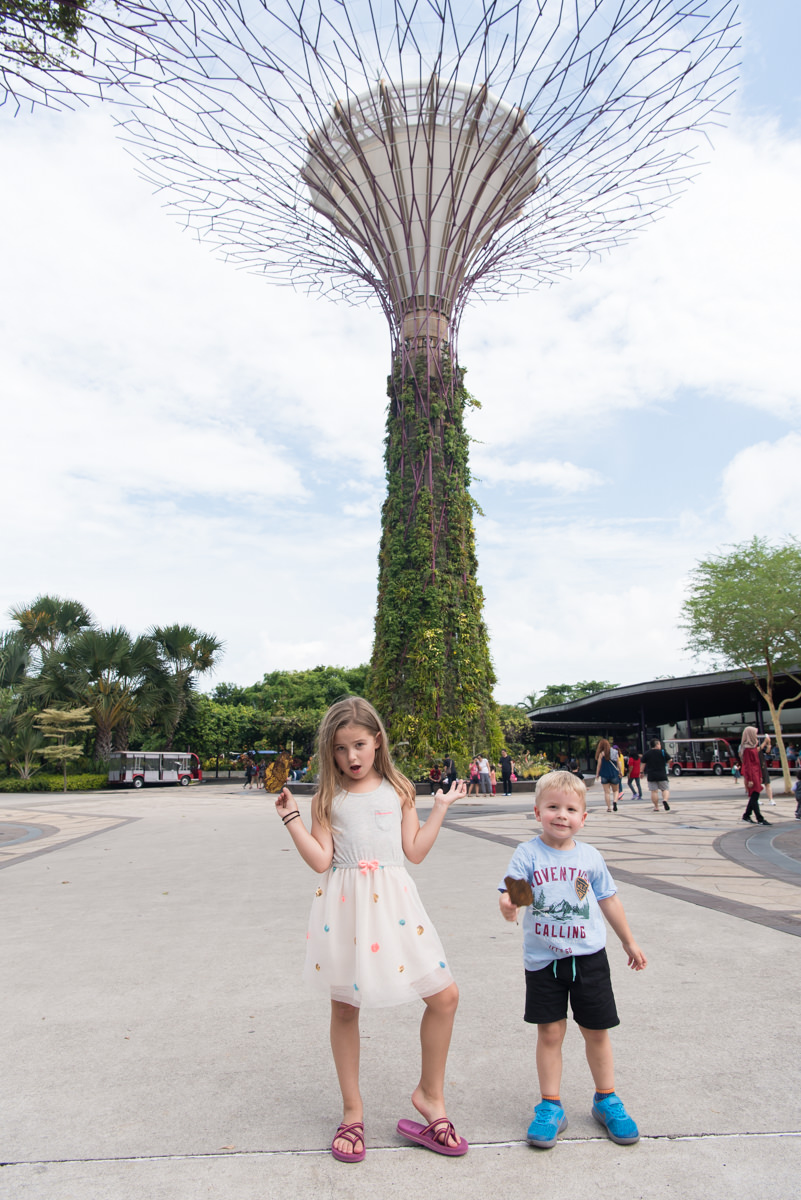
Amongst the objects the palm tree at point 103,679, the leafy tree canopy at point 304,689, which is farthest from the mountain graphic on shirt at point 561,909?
the leafy tree canopy at point 304,689

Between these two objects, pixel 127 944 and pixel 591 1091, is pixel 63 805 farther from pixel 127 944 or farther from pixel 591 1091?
pixel 591 1091

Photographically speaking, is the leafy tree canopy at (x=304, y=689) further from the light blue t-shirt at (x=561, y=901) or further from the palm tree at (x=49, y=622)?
the light blue t-shirt at (x=561, y=901)

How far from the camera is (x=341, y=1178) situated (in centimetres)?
216

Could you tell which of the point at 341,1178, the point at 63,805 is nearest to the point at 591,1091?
the point at 341,1178

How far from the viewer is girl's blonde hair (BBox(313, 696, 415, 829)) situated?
2.64 metres

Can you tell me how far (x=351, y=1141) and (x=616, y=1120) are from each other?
0.76m

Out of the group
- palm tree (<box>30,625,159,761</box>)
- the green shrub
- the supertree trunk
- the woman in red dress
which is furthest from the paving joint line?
palm tree (<box>30,625,159,761</box>)

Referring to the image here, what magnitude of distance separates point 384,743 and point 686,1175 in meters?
1.42

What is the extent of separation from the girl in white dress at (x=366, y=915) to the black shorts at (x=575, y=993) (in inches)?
10.3

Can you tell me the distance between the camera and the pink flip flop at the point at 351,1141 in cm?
225

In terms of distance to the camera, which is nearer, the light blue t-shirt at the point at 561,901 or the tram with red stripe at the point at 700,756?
the light blue t-shirt at the point at 561,901

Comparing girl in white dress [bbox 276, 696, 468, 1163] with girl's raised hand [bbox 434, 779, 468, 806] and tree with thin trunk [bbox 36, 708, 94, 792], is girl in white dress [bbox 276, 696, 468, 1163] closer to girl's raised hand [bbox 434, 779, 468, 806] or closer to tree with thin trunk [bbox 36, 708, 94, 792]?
girl's raised hand [bbox 434, 779, 468, 806]

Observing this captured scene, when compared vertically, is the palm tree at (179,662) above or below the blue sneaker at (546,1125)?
above

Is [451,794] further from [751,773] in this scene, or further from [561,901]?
[751,773]
